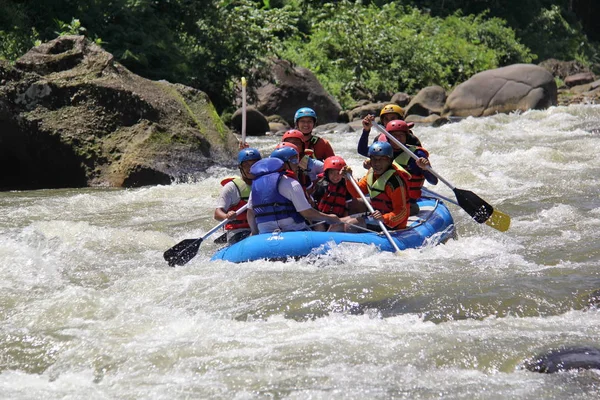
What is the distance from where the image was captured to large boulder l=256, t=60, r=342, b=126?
17969 mm

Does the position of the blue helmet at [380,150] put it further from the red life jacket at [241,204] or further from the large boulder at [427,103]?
the large boulder at [427,103]

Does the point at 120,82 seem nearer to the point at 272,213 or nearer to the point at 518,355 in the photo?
the point at 272,213

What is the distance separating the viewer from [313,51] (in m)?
22.2

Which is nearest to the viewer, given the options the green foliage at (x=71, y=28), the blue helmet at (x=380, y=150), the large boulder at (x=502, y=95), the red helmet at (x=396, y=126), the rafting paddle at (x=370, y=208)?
the rafting paddle at (x=370, y=208)

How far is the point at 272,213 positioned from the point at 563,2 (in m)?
28.2

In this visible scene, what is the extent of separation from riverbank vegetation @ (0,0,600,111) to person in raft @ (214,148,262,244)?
7.89m

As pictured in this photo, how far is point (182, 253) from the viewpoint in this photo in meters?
6.93

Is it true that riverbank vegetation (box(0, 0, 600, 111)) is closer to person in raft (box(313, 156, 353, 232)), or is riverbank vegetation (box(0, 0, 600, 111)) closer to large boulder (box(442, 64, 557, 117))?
large boulder (box(442, 64, 557, 117))

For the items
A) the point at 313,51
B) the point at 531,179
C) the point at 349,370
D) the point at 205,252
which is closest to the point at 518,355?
the point at 349,370

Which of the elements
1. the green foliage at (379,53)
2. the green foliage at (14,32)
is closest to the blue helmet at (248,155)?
the green foliage at (14,32)

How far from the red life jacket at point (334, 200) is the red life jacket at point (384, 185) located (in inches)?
9.3

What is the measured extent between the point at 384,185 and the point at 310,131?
4.48ft

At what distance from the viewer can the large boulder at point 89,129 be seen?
11.3m

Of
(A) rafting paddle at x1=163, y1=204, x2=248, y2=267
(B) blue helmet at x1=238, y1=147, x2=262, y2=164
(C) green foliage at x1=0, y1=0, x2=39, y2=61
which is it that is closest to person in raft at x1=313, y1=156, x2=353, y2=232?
(B) blue helmet at x1=238, y1=147, x2=262, y2=164
